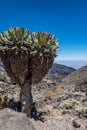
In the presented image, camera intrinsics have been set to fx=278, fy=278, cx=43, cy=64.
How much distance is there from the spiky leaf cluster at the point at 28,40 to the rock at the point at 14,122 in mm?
4400

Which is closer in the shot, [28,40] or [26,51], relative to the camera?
[26,51]

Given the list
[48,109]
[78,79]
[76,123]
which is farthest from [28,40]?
[78,79]

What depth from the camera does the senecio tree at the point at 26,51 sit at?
48.1 feet

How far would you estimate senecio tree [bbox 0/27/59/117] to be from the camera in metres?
14.7

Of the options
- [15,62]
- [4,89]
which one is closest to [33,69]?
[15,62]

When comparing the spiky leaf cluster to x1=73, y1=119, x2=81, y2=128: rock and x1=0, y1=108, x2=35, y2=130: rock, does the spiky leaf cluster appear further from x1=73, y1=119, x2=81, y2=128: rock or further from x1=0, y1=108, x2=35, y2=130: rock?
x1=0, y1=108, x2=35, y2=130: rock

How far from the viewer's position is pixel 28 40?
14.8m

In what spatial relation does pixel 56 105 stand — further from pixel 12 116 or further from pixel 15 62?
pixel 12 116

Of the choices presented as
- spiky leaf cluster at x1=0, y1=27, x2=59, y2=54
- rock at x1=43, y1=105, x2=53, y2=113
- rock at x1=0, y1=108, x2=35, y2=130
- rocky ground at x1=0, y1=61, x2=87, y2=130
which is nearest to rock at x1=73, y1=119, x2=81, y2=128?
rocky ground at x1=0, y1=61, x2=87, y2=130

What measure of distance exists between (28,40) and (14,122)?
5.38 meters

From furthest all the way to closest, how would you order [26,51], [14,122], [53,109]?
[53,109] < [26,51] < [14,122]

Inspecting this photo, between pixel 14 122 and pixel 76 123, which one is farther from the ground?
pixel 14 122

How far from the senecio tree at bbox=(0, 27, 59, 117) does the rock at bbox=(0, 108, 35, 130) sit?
12.8 feet

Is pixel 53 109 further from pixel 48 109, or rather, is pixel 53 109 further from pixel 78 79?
pixel 78 79
